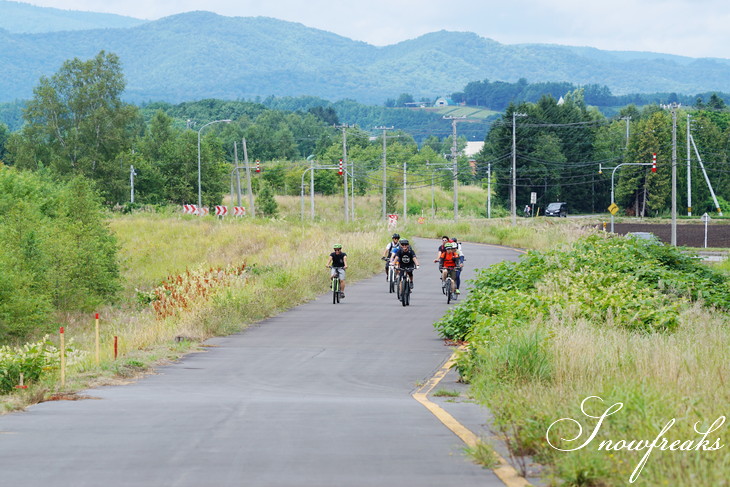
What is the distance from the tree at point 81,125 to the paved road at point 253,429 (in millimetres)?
74119

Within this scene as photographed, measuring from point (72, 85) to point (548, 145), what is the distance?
57.8 meters

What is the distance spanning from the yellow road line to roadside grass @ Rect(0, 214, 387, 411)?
15.6 feet

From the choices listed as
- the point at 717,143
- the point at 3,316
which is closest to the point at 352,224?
the point at 3,316

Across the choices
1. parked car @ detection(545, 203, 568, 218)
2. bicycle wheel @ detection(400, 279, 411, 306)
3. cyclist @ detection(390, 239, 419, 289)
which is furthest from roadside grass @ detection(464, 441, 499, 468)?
parked car @ detection(545, 203, 568, 218)

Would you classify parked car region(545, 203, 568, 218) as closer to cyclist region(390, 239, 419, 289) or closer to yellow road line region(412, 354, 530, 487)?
cyclist region(390, 239, 419, 289)

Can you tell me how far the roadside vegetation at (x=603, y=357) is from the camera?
24.2 ft

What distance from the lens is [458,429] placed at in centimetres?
1000

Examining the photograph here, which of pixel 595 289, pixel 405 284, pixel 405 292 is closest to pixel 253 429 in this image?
pixel 595 289

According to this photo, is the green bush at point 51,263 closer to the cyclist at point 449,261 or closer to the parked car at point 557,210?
the cyclist at point 449,261

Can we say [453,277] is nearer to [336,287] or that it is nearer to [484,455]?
[336,287]

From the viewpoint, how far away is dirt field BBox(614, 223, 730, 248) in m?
71.2

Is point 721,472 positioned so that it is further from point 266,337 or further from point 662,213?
point 662,213

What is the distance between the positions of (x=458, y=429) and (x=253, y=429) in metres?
1.99

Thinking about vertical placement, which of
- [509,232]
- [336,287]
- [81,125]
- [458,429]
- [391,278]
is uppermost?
[81,125]
